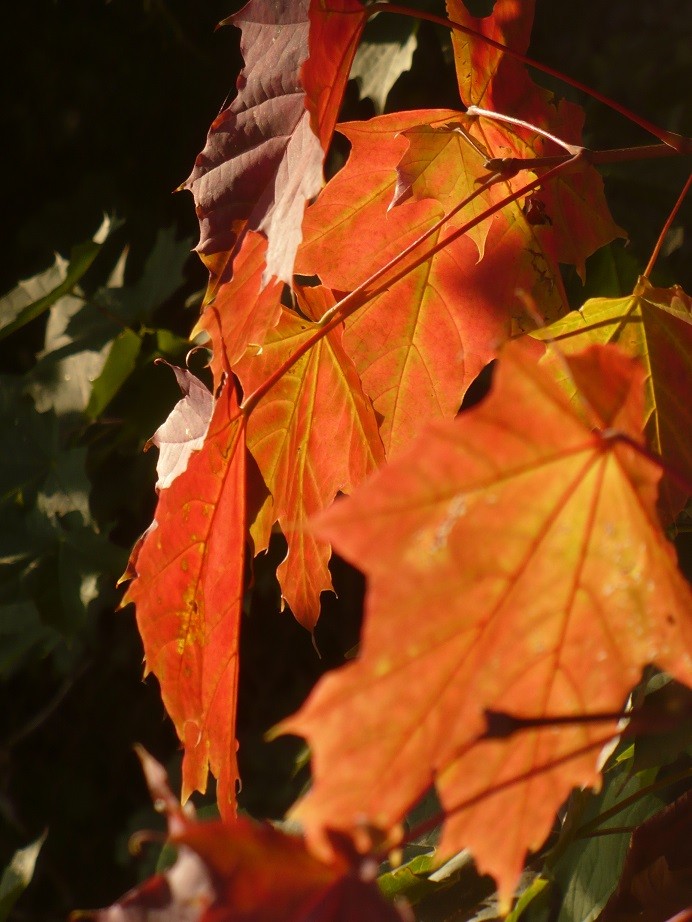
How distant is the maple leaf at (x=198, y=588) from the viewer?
489 millimetres

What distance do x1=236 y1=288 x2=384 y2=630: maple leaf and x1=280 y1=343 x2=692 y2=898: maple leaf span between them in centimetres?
25

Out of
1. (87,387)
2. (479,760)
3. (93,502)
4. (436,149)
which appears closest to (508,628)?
(479,760)

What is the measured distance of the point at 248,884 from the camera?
275mm

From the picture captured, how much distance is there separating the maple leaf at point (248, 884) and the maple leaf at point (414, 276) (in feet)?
1.04

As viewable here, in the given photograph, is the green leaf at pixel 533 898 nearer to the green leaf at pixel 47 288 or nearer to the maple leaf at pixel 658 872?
the maple leaf at pixel 658 872

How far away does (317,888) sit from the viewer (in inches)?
11.2

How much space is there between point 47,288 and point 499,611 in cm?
102

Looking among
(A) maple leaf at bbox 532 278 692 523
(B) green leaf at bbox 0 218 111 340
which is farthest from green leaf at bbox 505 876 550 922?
(B) green leaf at bbox 0 218 111 340

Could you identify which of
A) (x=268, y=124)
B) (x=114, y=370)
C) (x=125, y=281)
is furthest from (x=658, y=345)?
(x=125, y=281)

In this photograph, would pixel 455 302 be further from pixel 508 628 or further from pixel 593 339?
pixel 508 628

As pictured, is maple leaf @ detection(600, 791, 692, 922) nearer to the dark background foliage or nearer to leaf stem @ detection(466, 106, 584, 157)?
leaf stem @ detection(466, 106, 584, 157)

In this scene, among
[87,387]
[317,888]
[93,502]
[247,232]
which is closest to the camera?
[317,888]

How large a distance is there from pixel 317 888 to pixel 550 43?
115 centimetres

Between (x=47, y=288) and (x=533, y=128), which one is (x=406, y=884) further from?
(x=47, y=288)
